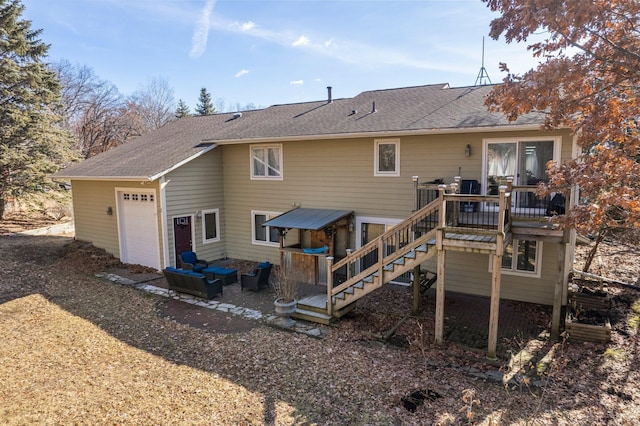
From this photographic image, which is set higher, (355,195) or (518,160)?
(518,160)

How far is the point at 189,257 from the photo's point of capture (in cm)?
1349

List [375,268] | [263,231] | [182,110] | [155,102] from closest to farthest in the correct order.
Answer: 1. [375,268]
2. [263,231]
3. [182,110]
4. [155,102]

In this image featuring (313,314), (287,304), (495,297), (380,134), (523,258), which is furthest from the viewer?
(380,134)

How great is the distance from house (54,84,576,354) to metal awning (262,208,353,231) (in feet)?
0.24

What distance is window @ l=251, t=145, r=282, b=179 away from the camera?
1430 cm

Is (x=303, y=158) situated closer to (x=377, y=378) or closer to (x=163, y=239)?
(x=163, y=239)

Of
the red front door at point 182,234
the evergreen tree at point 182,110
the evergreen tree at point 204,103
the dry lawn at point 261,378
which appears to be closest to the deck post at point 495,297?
the dry lawn at point 261,378

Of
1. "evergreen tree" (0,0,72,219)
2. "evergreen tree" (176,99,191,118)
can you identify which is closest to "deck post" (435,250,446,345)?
"evergreen tree" (0,0,72,219)

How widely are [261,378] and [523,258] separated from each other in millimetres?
8110

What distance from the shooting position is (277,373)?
22.8 ft

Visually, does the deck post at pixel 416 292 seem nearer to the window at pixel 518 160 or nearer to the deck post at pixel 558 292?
the deck post at pixel 558 292

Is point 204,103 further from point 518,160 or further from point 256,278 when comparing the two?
point 518,160

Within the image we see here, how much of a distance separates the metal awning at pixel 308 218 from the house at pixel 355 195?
0.07 meters

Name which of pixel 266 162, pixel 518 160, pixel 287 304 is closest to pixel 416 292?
pixel 287 304
